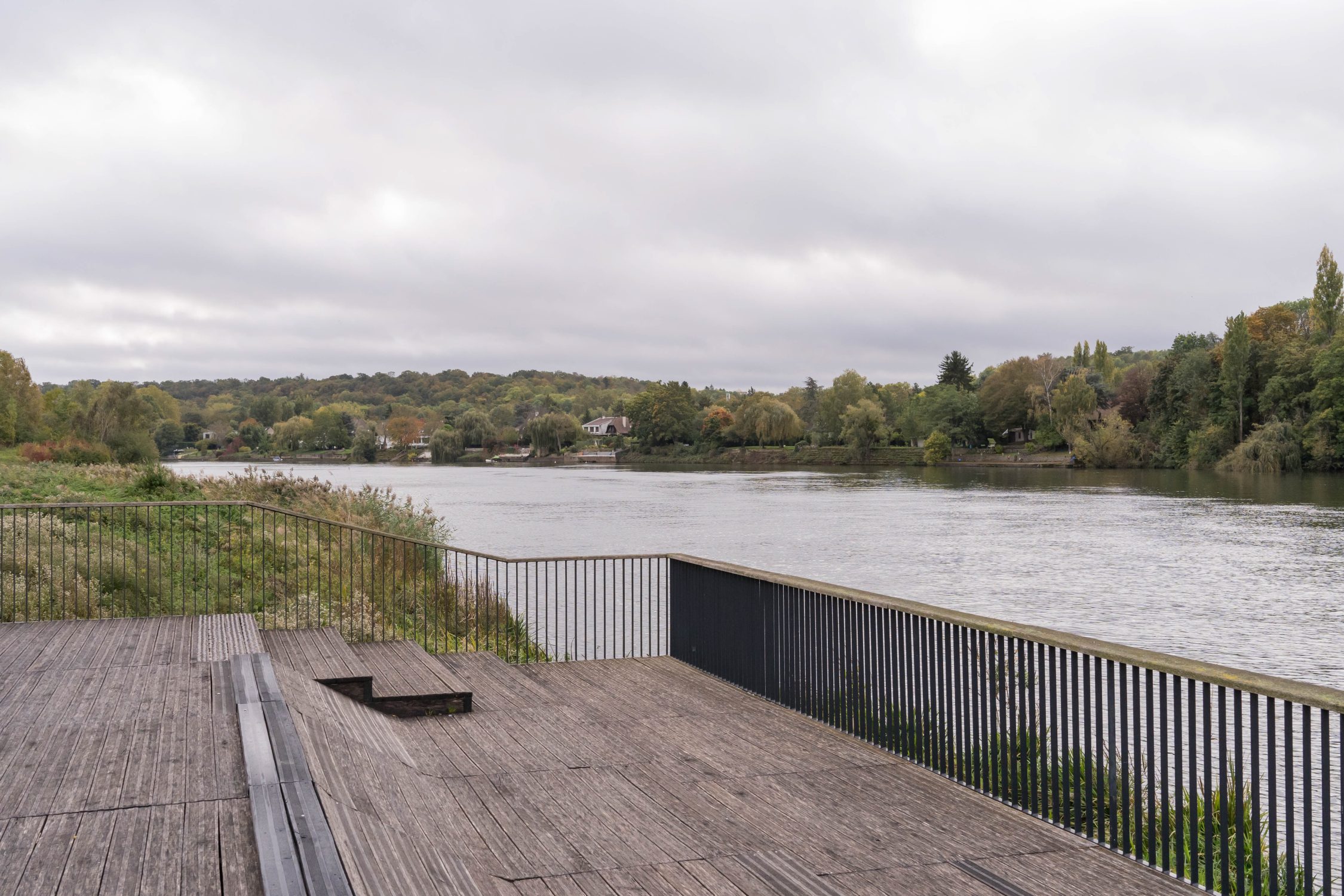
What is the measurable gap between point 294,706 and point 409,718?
175 centimetres

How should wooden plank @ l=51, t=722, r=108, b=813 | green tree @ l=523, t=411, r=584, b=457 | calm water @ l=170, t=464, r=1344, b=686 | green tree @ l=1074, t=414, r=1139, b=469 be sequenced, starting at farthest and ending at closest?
green tree @ l=523, t=411, r=584, b=457
green tree @ l=1074, t=414, r=1139, b=469
calm water @ l=170, t=464, r=1344, b=686
wooden plank @ l=51, t=722, r=108, b=813

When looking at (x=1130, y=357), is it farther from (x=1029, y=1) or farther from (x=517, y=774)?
(x=517, y=774)

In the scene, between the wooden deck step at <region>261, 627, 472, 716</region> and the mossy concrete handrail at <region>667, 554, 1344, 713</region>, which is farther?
the wooden deck step at <region>261, 627, 472, 716</region>

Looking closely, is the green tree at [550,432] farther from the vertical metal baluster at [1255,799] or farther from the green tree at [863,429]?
the vertical metal baluster at [1255,799]

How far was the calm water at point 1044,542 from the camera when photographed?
18.0m

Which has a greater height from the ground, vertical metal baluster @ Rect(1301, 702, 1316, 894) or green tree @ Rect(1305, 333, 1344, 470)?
green tree @ Rect(1305, 333, 1344, 470)

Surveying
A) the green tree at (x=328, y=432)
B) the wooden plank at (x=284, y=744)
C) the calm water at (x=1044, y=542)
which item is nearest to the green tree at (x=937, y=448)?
the calm water at (x=1044, y=542)

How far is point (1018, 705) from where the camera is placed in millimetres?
5297

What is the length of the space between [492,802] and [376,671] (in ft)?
9.59

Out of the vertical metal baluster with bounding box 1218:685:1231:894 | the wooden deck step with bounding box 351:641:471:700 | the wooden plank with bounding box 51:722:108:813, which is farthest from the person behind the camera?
the wooden deck step with bounding box 351:641:471:700

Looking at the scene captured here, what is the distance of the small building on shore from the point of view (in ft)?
476

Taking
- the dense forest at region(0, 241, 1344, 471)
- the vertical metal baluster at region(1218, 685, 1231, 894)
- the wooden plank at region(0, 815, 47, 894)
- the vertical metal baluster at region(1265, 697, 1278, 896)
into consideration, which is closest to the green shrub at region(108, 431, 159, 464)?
the dense forest at region(0, 241, 1344, 471)

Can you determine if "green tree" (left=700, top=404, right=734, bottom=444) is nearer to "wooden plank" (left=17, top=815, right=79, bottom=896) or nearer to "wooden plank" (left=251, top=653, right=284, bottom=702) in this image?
"wooden plank" (left=251, top=653, right=284, bottom=702)

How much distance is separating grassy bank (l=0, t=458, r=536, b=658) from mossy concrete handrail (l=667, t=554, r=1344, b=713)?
4.05 meters
